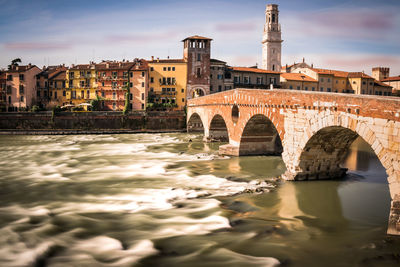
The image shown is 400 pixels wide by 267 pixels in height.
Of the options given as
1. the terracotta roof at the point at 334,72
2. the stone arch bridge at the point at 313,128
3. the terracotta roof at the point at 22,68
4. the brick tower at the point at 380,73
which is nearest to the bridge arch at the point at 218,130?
the stone arch bridge at the point at 313,128

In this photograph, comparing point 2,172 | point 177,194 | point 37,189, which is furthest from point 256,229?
point 2,172

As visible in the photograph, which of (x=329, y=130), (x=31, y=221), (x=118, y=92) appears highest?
(x=118, y=92)

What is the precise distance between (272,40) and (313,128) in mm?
62374

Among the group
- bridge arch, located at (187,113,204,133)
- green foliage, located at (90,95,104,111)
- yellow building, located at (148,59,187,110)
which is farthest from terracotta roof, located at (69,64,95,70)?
bridge arch, located at (187,113,204,133)

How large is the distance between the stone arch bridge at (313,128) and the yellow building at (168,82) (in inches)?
1020

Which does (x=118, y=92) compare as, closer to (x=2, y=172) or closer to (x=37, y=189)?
(x=2, y=172)

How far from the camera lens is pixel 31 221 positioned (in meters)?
13.0

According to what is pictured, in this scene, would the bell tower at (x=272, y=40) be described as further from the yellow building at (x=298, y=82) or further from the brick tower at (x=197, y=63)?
the brick tower at (x=197, y=63)

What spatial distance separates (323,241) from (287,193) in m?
5.02

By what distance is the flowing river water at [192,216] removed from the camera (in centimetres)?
1020

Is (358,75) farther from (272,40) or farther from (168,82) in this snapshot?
(168,82)

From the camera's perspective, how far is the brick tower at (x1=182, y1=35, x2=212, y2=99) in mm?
55969

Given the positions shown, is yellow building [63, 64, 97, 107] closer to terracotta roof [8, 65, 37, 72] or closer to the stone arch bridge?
terracotta roof [8, 65, 37, 72]

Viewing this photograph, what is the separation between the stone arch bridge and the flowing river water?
1.16m
